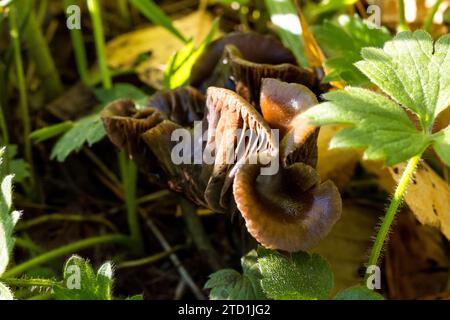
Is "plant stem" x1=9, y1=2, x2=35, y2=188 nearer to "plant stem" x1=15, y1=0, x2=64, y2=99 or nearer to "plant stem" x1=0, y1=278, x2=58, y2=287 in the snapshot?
"plant stem" x1=15, y1=0, x2=64, y2=99

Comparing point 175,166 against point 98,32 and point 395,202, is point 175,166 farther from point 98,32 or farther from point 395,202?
point 98,32

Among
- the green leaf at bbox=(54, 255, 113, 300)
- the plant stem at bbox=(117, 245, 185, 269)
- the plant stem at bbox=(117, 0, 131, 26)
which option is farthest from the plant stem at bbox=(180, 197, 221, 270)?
the plant stem at bbox=(117, 0, 131, 26)

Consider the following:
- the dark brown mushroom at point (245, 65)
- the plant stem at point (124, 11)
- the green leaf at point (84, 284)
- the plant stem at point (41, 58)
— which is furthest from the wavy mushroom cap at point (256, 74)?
the plant stem at point (124, 11)

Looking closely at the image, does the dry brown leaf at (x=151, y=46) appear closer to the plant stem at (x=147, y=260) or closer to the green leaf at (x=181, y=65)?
Result: the green leaf at (x=181, y=65)

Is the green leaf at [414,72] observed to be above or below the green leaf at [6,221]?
above

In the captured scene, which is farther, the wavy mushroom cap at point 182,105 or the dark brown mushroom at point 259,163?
the wavy mushroom cap at point 182,105

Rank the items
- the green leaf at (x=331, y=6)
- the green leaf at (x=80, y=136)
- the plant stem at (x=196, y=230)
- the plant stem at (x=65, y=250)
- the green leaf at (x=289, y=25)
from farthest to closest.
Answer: the green leaf at (x=331, y=6) < the green leaf at (x=289, y=25) < the plant stem at (x=196, y=230) < the green leaf at (x=80, y=136) < the plant stem at (x=65, y=250)

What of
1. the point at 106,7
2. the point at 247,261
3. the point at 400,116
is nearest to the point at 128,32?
the point at 106,7
